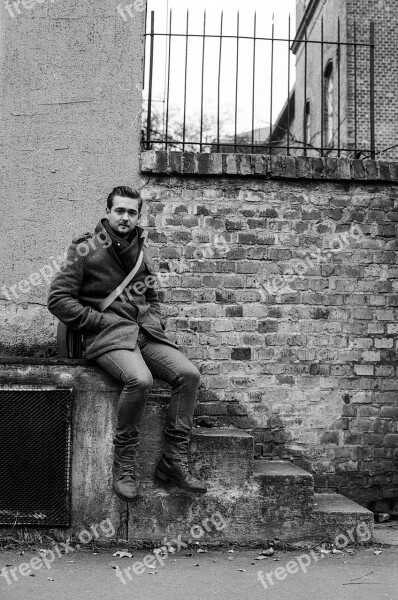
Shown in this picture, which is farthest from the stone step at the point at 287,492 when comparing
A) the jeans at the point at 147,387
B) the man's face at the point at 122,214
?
the man's face at the point at 122,214

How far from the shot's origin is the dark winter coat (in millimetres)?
4688

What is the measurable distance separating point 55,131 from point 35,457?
2.81m

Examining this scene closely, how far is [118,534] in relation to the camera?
15.8 ft

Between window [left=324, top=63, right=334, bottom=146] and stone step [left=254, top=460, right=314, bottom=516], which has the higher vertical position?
window [left=324, top=63, right=334, bottom=146]

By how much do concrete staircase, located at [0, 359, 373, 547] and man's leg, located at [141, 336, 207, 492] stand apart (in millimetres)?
121

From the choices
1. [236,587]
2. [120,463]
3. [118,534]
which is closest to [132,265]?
[120,463]

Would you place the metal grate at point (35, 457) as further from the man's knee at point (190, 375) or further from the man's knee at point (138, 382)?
the man's knee at point (190, 375)

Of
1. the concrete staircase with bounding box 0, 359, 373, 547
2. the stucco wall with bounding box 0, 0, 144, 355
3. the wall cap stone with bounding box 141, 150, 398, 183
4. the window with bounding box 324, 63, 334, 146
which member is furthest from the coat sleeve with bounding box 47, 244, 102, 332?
the window with bounding box 324, 63, 334, 146

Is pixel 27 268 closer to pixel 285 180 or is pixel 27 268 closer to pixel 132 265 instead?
pixel 132 265

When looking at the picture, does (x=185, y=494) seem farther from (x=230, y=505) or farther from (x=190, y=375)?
(x=190, y=375)

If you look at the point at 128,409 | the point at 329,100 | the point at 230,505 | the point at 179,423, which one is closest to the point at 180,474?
the point at 179,423

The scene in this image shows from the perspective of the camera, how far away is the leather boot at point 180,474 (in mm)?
4695

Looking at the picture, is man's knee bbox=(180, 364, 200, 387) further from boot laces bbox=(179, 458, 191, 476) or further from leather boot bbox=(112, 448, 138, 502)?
leather boot bbox=(112, 448, 138, 502)

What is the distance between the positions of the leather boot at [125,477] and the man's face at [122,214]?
1496 mm
